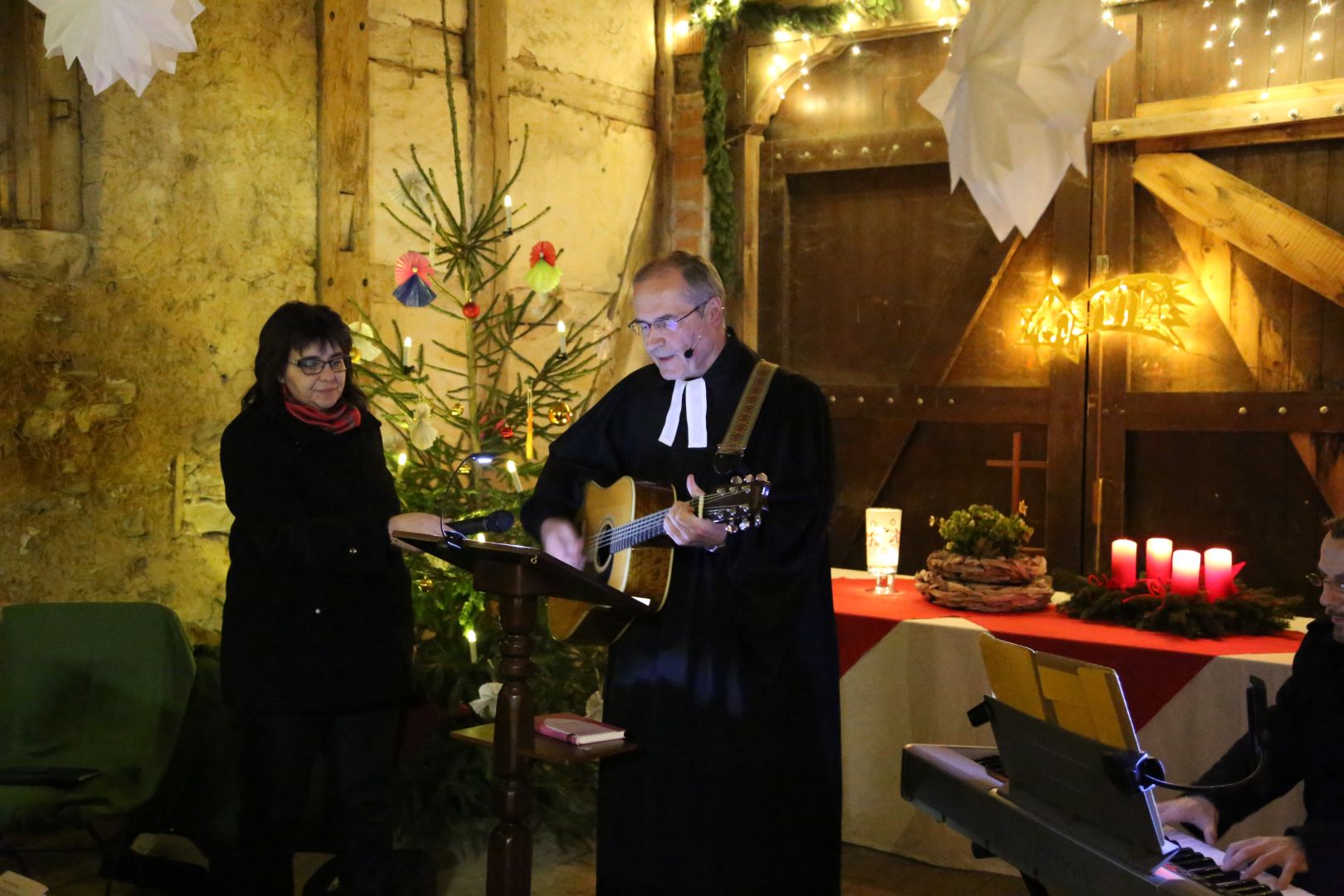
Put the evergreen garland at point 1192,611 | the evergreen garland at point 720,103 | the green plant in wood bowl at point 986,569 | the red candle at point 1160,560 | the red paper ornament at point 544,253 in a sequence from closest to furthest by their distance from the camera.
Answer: the evergreen garland at point 1192,611
the red candle at point 1160,560
the green plant in wood bowl at point 986,569
the red paper ornament at point 544,253
the evergreen garland at point 720,103

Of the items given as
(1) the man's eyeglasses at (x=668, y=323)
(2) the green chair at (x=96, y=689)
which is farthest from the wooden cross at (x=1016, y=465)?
Answer: (2) the green chair at (x=96, y=689)

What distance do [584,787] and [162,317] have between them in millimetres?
2183

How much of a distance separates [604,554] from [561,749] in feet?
1.53

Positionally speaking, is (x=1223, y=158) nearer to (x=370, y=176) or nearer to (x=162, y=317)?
(x=370, y=176)

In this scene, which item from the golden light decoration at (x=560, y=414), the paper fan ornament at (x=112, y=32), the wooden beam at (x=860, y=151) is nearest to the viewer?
the paper fan ornament at (x=112, y=32)

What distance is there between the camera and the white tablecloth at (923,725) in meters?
3.55

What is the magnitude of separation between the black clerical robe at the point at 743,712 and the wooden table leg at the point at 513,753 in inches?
14.0

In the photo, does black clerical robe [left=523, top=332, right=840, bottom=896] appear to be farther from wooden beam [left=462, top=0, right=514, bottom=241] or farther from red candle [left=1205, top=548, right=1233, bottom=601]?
wooden beam [left=462, top=0, right=514, bottom=241]

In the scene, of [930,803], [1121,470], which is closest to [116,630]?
[930,803]

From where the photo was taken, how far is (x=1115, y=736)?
2146 mm

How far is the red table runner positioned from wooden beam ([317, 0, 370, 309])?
89.6 inches

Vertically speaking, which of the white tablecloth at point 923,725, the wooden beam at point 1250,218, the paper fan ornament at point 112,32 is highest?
the wooden beam at point 1250,218

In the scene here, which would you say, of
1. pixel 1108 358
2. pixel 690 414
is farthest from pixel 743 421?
pixel 1108 358

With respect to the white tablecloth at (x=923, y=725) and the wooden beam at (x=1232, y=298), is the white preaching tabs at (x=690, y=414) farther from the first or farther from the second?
the wooden beam at (x=1232, y=298)
